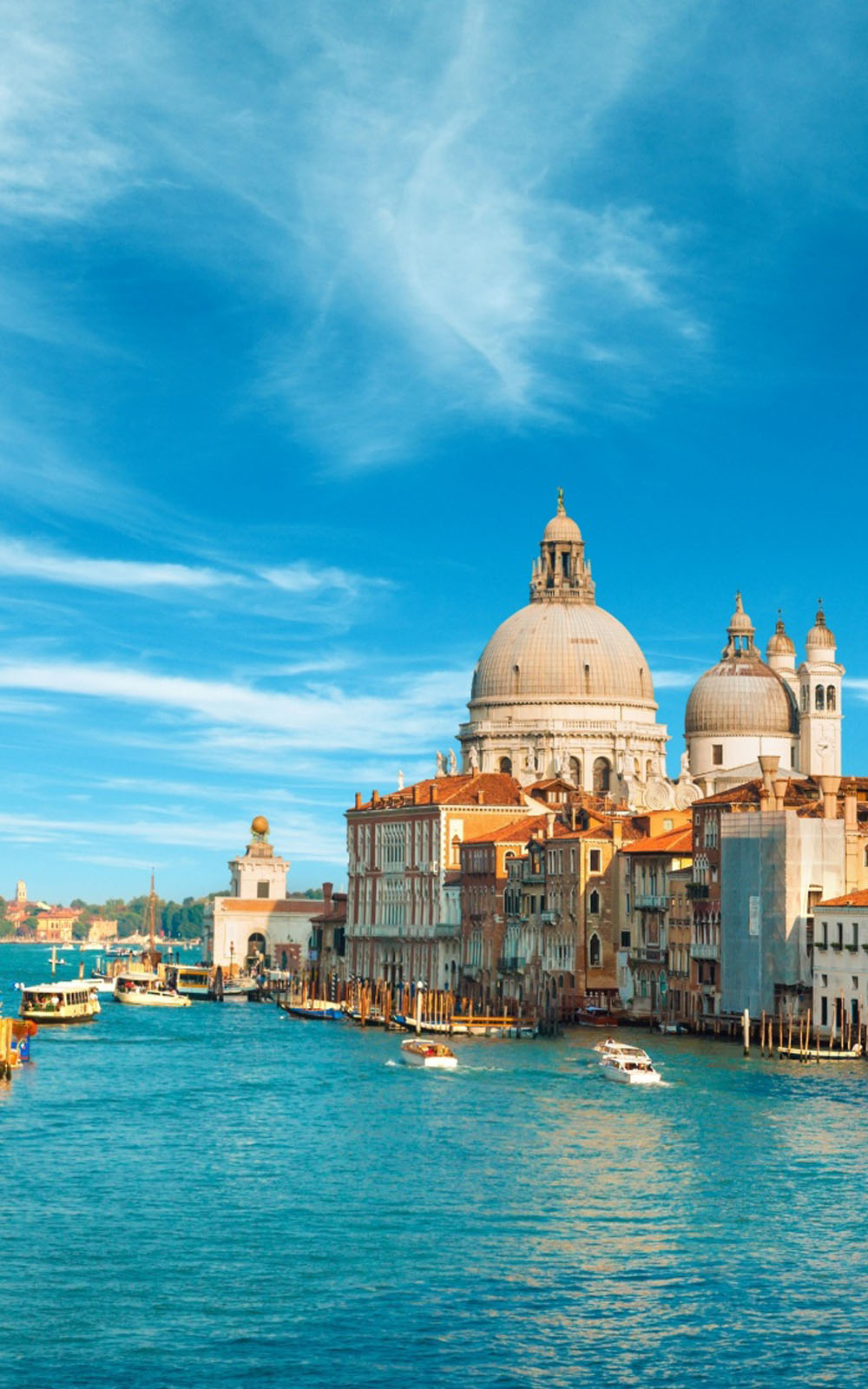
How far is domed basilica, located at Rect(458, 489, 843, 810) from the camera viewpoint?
385 feet

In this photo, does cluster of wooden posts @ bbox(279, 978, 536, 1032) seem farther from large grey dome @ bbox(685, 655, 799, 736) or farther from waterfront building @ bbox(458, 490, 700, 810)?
large grey dome @ bbox(685, 655, 799, 736)

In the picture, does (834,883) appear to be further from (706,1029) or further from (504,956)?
(504,956)

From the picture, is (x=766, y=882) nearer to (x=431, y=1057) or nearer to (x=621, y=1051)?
(x=431, y=1057)

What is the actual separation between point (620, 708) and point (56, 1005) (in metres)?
39.9

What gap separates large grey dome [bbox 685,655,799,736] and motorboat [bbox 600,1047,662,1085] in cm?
5702

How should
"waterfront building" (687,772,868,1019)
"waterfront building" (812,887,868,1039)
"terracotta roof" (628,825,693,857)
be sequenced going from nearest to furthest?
"waterfront building" (812,887,868,1039) < "waterfront building" (687,772,868,1019) < "terracotta roof" (628,825,693,857)

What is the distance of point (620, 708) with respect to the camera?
122 metres

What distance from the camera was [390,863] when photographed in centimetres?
10969

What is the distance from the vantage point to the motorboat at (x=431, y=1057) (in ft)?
219

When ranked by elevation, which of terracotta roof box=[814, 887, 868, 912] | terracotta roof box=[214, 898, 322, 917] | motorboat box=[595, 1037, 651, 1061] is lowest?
motorboat box=[595, 1037, 651, 1061]

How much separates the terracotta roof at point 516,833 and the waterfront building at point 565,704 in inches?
612

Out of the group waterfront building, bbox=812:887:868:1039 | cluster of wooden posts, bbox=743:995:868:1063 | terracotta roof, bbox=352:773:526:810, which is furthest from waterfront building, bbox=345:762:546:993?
waterfront building, bbox=812:887:868:1039

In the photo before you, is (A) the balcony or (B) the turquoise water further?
(A) the balcony

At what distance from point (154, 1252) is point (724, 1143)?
15.9 meters
